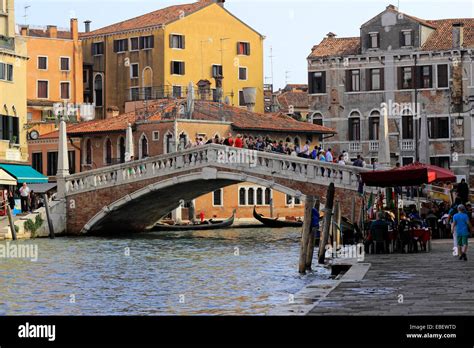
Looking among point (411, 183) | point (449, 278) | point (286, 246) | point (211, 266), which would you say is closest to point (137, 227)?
point (286, 246)

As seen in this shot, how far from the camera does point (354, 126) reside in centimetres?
4516

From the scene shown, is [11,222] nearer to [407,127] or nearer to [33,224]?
[33,224]

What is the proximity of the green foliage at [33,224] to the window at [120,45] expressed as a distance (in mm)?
20006

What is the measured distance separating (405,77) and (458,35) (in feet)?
7.33

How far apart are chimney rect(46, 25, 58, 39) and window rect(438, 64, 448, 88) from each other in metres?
16.4

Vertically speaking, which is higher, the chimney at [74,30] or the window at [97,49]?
the chimney at [74,30]

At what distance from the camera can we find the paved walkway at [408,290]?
41.3ft

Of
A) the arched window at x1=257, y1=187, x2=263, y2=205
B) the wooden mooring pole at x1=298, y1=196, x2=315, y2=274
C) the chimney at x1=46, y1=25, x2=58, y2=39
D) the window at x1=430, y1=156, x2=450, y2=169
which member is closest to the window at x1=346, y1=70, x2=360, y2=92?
the window at x1=430, y1=156, x2=450, y2=169

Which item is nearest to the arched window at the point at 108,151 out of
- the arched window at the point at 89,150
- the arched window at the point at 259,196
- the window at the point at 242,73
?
the arched window at the point at 89,150

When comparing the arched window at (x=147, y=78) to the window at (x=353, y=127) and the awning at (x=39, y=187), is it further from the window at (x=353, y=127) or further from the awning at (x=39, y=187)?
the awning at (x=39, y=187)

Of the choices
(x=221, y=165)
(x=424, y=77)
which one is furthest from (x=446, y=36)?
(x=221, y=165)

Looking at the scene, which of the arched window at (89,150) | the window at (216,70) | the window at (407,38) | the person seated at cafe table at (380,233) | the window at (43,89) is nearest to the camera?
the person seated at cafe table at (380,233)

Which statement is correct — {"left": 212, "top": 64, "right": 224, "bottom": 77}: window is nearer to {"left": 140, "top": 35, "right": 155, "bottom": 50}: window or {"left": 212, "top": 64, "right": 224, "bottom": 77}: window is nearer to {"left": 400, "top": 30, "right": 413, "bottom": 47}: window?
{"left": 140, "top": 35, "right": 155, "bottom": 50}: window

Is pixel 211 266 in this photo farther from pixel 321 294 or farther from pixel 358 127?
pixel 358 127
